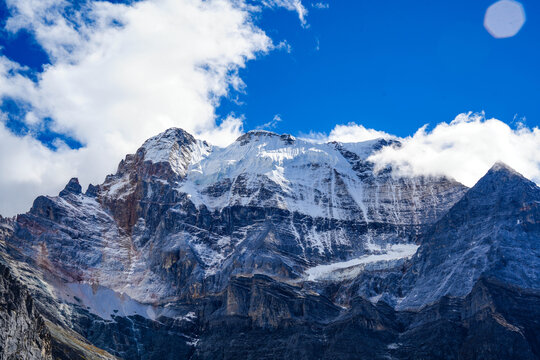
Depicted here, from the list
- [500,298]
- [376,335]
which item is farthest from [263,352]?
[500,298]

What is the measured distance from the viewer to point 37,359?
127438mm

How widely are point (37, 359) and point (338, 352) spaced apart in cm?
8226

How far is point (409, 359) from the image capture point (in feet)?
602

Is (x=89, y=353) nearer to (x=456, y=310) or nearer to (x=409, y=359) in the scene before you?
(x=409, y=359)

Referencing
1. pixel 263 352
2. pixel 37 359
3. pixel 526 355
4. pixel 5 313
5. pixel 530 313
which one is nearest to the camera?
pixel 5 313

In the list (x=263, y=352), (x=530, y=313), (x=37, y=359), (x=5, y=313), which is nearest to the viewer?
(x=5, y=313)

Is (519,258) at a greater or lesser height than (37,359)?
greater

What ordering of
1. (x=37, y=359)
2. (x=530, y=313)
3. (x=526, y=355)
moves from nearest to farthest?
(x=37, y=359), (x=526, y=355), (x=530, y=313)

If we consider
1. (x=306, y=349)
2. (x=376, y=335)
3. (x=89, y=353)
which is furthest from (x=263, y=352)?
(x=89, y=353)

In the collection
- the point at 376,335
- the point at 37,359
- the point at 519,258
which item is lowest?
the point at 37,359

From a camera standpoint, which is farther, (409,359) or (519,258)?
(519,258)

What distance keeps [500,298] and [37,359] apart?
110153mm

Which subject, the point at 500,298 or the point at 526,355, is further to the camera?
the point at 500,298

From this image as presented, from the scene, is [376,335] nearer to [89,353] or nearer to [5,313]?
[89,353]
